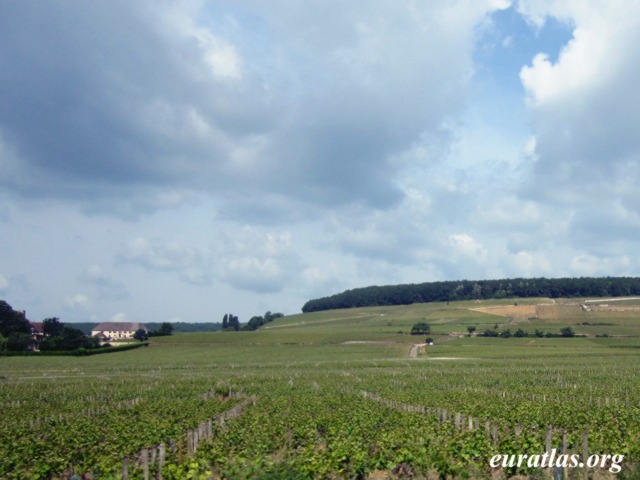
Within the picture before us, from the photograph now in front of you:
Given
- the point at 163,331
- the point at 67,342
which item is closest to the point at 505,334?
the point at 163,331

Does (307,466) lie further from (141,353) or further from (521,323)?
(521,323)

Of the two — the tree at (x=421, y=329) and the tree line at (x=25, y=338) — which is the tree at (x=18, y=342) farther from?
the tree at (x=421, y=329)

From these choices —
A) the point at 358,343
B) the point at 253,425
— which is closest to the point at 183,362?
the point at 358,343

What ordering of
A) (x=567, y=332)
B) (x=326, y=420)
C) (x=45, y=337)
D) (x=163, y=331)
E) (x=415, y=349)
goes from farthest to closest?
(x=163, y=331), (x=45, y=337), (x=567, y=332), (x=415, y=349), (x=326, y=420)

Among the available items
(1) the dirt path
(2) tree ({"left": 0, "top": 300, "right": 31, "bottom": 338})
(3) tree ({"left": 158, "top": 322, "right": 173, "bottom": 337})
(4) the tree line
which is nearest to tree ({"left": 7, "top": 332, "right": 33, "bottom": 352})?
(4) the tree line

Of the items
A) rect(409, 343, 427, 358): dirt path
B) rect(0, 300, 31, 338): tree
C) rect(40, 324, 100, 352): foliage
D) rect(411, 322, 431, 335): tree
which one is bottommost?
rect(409, 343, 427, 358): dirt path

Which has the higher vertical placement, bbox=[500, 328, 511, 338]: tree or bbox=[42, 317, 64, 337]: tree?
bbox=[42, 317, 64, 337]: tree

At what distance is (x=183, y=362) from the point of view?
90.6 metres

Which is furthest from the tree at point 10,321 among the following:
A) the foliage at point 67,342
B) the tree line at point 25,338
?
the foliage at point 67,342

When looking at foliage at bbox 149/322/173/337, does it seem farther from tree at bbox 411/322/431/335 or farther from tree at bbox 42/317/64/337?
tree at bbox 411/322/431/335

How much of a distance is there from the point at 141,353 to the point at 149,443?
96.5 metres

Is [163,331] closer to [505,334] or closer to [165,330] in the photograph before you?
[165,330]

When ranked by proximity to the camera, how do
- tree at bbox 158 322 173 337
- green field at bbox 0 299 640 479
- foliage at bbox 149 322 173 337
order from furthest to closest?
1. tree at bbox 158 322 173 337
2. foliage at bbox 149 322 173 337
3. green field at bbox 0 299 640 479

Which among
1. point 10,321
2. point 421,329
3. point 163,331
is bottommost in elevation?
point 421,329
